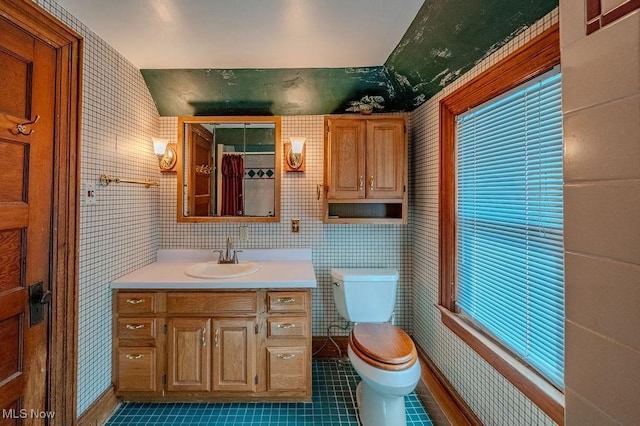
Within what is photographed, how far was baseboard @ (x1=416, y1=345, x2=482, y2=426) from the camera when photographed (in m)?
1.60

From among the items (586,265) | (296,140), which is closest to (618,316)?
(586,265)

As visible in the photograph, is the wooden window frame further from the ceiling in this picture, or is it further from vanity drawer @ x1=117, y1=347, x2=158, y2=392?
vanity drawer @ x1=117, y1=347, x2=158, y2=392

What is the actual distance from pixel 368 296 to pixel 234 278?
3.06 ft

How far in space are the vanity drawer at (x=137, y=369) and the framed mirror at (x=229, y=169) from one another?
973 mm

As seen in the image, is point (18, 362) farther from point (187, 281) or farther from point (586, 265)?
point (586, 265)

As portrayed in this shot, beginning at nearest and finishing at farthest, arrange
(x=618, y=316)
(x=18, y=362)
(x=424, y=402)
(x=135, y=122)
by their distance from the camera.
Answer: (x=618, y=316), (x=18, y=362), (x=424, y=402), (x=135, y=122)

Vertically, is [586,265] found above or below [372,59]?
below

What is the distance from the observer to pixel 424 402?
1.99m

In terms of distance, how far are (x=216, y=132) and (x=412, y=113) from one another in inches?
61.3

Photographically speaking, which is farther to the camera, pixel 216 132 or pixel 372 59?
pixel 216 132

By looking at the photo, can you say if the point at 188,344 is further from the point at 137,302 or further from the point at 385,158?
Result: the point at 385,158

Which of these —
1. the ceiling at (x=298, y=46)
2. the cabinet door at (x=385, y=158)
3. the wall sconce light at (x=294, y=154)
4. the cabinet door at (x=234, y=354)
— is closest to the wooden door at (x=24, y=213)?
the ceiling at (x=298, y=46)

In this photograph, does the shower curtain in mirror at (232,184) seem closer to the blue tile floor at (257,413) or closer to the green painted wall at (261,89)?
the green painted wall at (261,89)

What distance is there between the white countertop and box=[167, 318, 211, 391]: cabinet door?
24 centimetres
